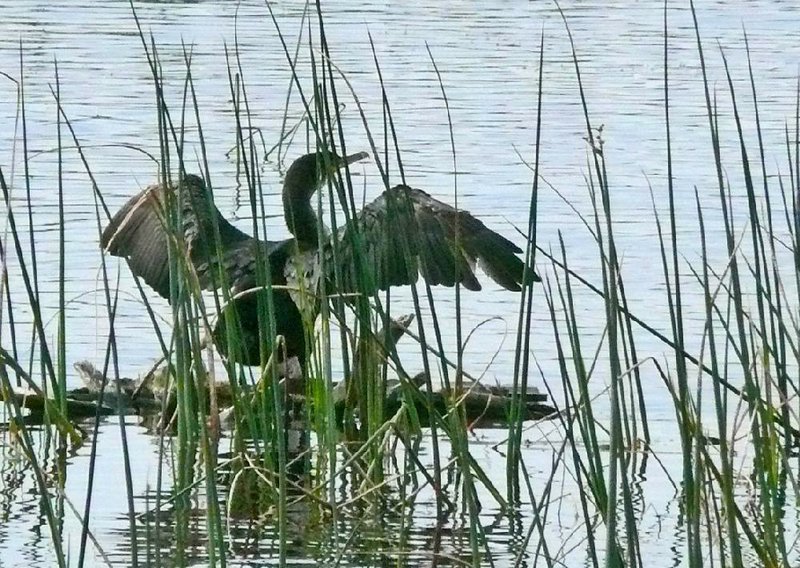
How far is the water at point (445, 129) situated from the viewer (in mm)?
5250

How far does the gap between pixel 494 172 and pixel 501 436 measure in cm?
525

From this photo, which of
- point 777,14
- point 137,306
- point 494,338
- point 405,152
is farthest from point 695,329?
point 777,14

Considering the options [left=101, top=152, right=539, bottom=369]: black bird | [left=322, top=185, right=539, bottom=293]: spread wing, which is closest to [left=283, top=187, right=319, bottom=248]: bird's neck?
[left=101, top=152, right=539, bottom=369]: black bird

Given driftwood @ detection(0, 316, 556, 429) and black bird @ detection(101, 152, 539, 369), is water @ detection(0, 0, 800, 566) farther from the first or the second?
black bird @ detection(101, 152, 539, 369)

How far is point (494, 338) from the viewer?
22.1ft

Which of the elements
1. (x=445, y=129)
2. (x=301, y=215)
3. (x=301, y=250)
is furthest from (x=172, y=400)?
(x=445, y=129)

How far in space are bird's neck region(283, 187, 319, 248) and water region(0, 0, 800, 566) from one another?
464mm

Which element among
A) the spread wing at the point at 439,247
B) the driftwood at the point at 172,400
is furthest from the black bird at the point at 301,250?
the driftwood at the point at 172,400

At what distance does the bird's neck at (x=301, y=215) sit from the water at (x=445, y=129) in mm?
464

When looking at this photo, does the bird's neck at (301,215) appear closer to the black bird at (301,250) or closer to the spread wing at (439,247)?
the black bird at (301,250)

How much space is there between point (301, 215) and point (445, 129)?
6.52m

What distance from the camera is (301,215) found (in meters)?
6.20

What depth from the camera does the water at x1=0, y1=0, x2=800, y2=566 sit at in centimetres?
525

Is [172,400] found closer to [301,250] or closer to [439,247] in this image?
[301,250]
